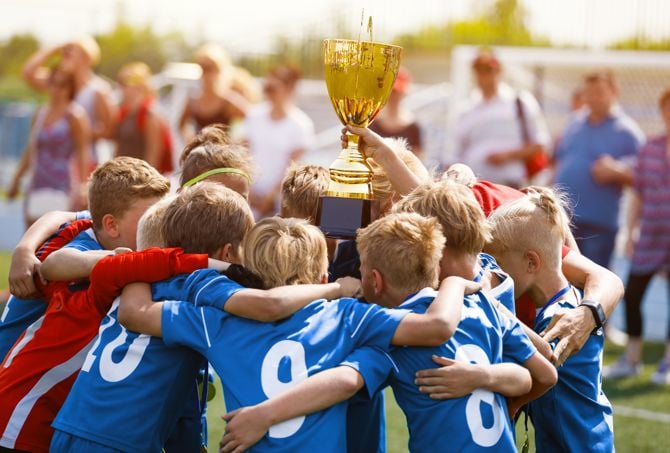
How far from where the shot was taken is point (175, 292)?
2.92 m

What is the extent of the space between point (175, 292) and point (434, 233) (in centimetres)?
72

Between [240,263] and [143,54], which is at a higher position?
[240,263]

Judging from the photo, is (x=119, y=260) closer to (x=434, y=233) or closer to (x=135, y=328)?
(x=135, y=328)

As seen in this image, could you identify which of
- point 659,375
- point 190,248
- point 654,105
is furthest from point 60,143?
point 654,105

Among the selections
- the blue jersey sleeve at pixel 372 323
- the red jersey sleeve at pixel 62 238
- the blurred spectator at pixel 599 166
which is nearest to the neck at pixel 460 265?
the blue jersey sleeve at pixel 372 323

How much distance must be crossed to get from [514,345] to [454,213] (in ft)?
1.28

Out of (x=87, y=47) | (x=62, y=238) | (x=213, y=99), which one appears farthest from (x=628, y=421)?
(x=87, y=47)

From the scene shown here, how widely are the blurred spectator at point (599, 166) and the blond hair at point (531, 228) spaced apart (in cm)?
485

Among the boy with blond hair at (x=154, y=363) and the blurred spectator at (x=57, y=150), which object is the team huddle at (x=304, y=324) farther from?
the blurred spectator at (x=57, y=150)

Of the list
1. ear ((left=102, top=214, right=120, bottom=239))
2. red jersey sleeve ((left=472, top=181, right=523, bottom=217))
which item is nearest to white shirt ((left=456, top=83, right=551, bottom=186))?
red jersey sleeve ((left=472, top=181, right=523, bottom=217))

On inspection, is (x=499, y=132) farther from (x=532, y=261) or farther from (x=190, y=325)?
(x=190, y=325)

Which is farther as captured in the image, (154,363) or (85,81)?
(85,81)

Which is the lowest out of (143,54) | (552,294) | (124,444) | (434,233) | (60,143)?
(143,54)

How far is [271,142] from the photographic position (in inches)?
364
